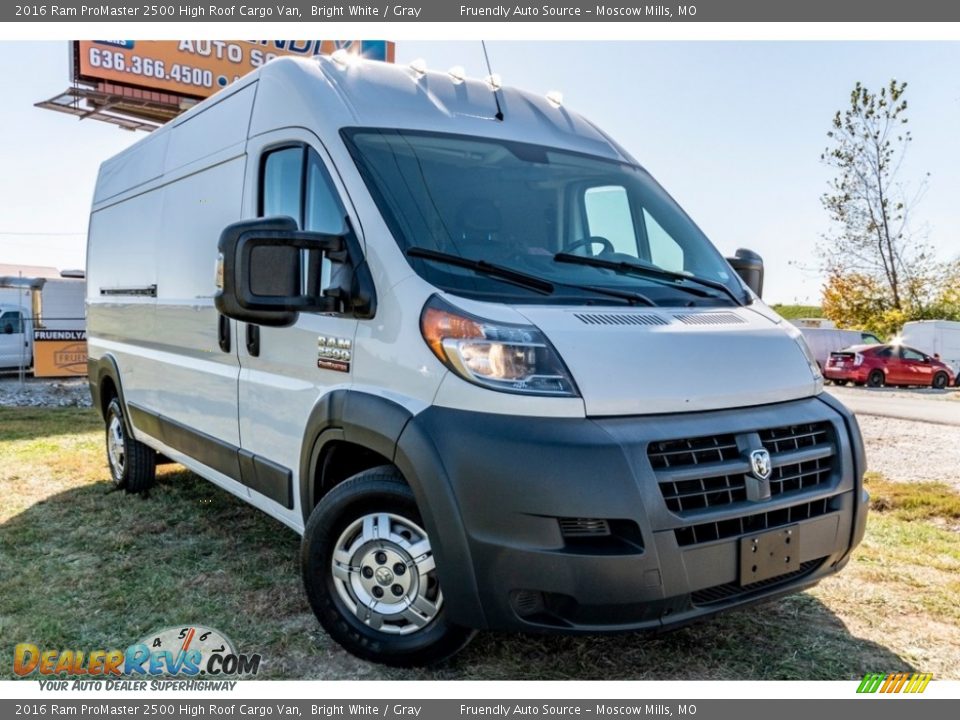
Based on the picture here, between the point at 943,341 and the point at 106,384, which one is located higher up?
the point at 106,384

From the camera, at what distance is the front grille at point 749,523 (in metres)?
3.01

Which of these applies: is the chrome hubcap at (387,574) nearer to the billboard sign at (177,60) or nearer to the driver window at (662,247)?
the driver window at (662,247)

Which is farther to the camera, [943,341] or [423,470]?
[943,341]

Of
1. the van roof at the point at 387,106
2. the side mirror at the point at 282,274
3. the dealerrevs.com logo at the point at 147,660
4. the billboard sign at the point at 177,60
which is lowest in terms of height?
the dealerrevs.com logo at the point at 147,660

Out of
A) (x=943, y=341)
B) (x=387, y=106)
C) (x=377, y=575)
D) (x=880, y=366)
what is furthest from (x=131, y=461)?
(x=943, y=341)

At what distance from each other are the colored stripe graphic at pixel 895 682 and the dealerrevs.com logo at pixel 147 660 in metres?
2.51

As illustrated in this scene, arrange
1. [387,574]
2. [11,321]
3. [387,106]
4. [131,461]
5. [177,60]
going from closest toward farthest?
[387,574]
[387,106]
[131,461]
[11,321]
[177,60]

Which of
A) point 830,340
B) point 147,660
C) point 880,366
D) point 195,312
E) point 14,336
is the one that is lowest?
point 880,366

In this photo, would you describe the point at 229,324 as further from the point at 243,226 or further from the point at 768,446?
the point at 768,446

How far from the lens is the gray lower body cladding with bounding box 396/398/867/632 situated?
114 inches

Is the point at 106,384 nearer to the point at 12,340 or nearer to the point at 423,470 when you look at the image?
the point at 423,470

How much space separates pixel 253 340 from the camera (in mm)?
4328

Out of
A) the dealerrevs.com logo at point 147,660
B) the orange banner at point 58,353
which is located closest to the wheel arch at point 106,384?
the dealerrevs.com logo at point 147,660

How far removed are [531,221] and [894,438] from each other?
8.93 metres
